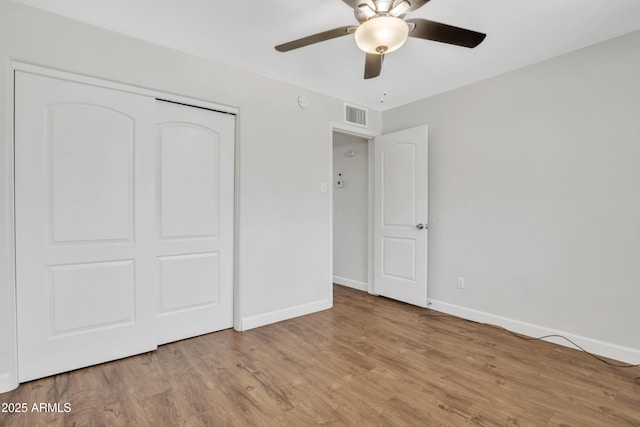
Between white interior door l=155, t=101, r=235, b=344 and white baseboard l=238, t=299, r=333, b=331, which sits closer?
white interior door l=155, t=101, r=235, b=344

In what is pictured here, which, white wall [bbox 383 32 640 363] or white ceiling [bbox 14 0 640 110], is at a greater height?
white ceiling [bbox 14 0 640 110]

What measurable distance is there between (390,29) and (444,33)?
429mm

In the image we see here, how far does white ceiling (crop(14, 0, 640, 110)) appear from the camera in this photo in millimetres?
2051

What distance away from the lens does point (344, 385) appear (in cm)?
204

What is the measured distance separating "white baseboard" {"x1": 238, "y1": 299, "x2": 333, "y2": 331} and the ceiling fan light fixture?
2.51 metres

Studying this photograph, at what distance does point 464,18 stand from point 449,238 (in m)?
2.16

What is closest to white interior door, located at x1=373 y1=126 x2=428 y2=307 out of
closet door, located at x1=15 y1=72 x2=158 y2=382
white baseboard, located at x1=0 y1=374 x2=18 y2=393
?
closet door, located at x1=15 y1=72 x2=158 y2=382

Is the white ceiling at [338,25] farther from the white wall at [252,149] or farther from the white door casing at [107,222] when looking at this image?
the white door casing at [107,222]

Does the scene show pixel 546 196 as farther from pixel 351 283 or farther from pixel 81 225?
pixel 81 225

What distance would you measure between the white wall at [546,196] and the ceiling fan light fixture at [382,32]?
1936 millimetres

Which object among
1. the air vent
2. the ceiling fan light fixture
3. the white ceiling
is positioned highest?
the white ceiling

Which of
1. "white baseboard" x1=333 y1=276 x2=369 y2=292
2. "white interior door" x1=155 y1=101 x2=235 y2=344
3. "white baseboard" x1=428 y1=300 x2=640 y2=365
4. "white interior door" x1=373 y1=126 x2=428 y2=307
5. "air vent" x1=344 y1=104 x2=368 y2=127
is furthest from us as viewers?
"white baseboard" x1=333 y1=276 x2=369 y2=292

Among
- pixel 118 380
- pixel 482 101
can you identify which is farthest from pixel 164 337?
pixel 482 101

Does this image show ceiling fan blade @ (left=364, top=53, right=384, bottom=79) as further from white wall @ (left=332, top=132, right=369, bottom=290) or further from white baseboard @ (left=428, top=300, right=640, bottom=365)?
white baseboard @ (left=428, top=300, right=640, bottom=365)
